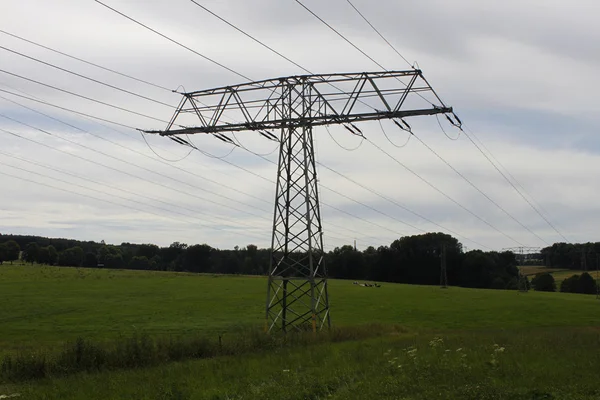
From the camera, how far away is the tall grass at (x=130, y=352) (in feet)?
78.4

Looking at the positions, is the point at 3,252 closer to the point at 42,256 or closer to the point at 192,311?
the point at 42,256

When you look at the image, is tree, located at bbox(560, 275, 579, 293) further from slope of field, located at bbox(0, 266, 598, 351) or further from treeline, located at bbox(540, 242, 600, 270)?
slope of field, located at bbox(0, 266, 598, 351)

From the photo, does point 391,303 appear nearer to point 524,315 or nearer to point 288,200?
point 524,315

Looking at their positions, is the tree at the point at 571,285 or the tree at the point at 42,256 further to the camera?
the tree at the point at 42,256

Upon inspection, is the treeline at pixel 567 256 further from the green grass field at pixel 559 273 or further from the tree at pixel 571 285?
the tree at pixel 571 285

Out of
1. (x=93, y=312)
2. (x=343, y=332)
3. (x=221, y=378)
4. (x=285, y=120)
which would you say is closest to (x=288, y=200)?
(x=285, y=120)

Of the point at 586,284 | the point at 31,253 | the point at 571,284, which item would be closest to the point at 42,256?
the point at 31,253

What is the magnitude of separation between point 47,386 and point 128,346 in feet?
19.3

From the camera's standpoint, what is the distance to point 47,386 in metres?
20.4

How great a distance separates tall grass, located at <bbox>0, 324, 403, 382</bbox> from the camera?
941 inches

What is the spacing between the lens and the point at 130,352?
85.2 ft

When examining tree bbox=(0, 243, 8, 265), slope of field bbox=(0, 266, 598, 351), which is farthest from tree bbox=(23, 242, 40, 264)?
slope of field bbox=(0, 266, 598, 351)

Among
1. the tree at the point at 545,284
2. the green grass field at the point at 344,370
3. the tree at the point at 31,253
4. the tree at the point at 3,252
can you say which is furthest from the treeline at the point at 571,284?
the tree at the point at 3,252

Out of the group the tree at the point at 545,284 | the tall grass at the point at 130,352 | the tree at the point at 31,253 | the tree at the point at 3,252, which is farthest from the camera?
the tree at the point at 31,253
